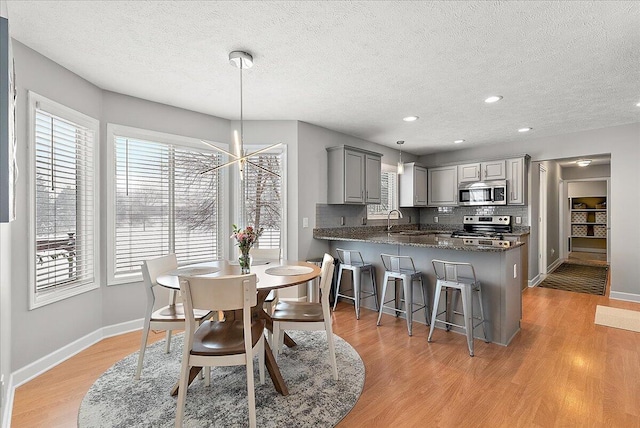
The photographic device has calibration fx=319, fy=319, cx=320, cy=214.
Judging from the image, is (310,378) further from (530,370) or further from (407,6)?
(407,6)

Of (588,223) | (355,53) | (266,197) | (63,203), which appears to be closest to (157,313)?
(63,203)

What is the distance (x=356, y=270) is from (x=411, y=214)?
341 cm

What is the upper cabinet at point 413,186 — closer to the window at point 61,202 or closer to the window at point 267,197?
the window at point 267,197

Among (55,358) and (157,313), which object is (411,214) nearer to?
(157,313)

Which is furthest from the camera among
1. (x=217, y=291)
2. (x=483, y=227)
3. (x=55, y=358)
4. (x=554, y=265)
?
(x=554, y=265)

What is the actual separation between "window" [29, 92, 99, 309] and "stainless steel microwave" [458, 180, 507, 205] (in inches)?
220

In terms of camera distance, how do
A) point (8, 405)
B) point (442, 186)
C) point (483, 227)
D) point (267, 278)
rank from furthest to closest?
point (442, 186) < point (483, 227) < point (267, 278) < point (8, 405)

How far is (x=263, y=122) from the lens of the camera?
4.24 metres

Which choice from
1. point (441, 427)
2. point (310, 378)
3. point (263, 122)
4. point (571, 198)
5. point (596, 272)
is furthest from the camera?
point (571, 198)

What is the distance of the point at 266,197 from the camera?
425 centimetres

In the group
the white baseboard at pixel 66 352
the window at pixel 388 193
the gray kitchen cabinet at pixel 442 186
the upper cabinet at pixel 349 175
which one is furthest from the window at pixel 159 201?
the gray kitchen cabinet at pixel 442 186

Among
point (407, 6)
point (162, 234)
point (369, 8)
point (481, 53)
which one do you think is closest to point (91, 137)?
point (162, 234)

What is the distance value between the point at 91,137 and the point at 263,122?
6.29ft

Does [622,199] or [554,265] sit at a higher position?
[622,199]
